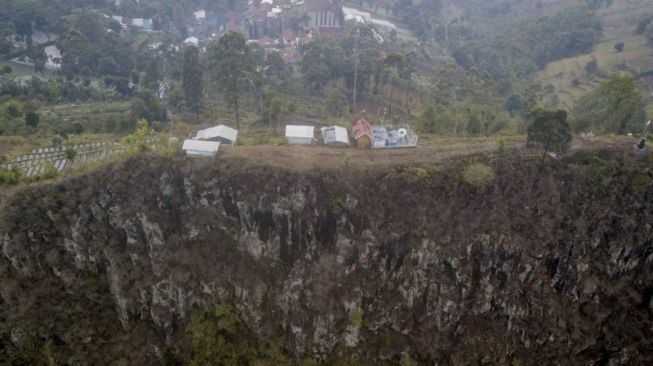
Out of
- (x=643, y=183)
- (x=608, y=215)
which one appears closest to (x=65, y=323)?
(x=608, y=215)

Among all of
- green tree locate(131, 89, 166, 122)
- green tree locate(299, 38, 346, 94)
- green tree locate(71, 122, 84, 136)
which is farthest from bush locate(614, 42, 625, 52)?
green tree locate(71, 122, 84, 136)

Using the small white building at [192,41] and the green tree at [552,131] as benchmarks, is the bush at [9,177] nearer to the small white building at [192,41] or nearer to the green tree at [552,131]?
the green tree at [552,131]

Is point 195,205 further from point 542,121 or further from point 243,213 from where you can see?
point 542,121

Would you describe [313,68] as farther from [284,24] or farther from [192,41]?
[192,41]

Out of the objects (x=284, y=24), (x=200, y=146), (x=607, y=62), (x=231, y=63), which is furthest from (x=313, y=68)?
(x=607, y=62)

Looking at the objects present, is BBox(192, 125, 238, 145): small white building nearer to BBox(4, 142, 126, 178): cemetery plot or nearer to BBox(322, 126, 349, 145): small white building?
BBox(322, 126, 349, 145): small white building

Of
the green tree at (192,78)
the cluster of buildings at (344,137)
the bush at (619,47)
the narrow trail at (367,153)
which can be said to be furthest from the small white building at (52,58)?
the bush at (619,47)
